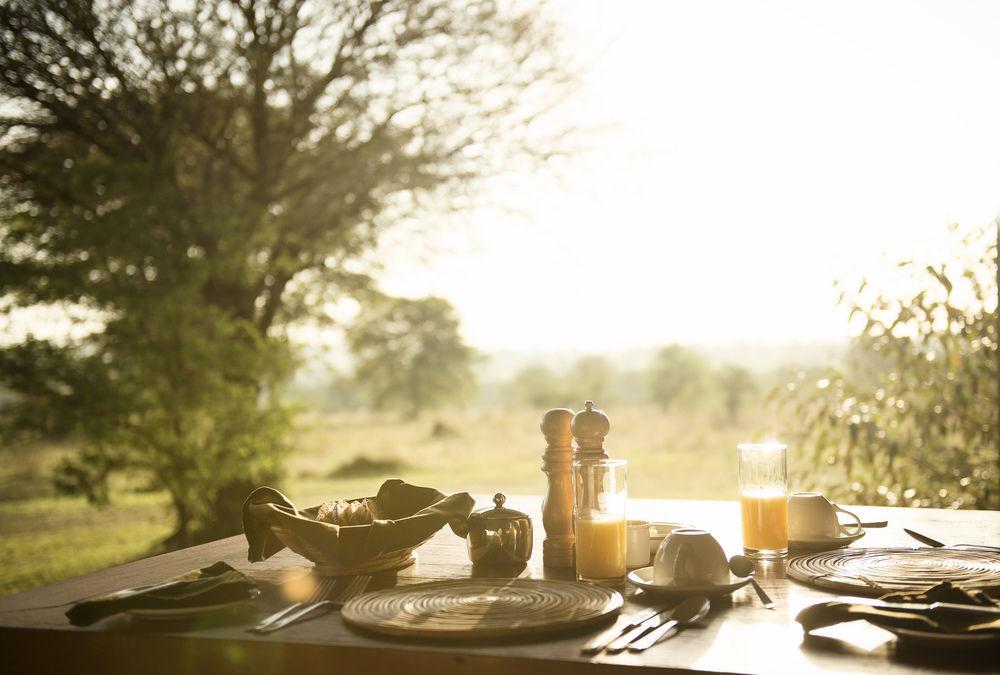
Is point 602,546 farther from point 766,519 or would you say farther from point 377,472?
point 377,472

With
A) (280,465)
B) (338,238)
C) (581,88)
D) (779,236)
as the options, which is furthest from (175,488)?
(779,236)

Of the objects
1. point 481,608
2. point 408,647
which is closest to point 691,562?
point 481,608

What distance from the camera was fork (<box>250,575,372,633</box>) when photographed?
3.91 ft

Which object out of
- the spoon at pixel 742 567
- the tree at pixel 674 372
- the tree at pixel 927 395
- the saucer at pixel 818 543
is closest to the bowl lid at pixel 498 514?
the spoon at pixel 742 567

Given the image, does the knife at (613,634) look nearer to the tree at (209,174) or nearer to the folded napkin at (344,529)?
the folded napkin at (344,529)

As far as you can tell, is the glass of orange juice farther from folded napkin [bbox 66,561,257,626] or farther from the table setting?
folded napkin [bbox 66,561,257,626]

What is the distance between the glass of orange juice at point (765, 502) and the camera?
158cm

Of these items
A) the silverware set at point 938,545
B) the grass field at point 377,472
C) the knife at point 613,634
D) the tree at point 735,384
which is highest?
the tree at point 735,384

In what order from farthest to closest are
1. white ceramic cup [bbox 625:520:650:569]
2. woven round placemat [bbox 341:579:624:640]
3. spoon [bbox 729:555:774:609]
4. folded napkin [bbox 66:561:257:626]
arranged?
white ceramic cup [bbox 625:520:650:569] < spoon [bbox 729:555:774:609] < folded napkin [bbox 66:561:257:626] < woven round placemat [bbox 341:579:624:640]

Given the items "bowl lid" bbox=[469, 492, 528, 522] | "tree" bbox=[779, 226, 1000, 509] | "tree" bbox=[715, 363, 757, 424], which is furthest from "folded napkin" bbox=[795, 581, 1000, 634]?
"tree" bbox=[715, 363, 757, 424]

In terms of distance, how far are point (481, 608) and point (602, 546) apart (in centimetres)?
26

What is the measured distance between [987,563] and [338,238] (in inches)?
196

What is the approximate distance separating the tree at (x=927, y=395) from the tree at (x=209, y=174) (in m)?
3.09

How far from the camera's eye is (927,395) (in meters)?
3.55
